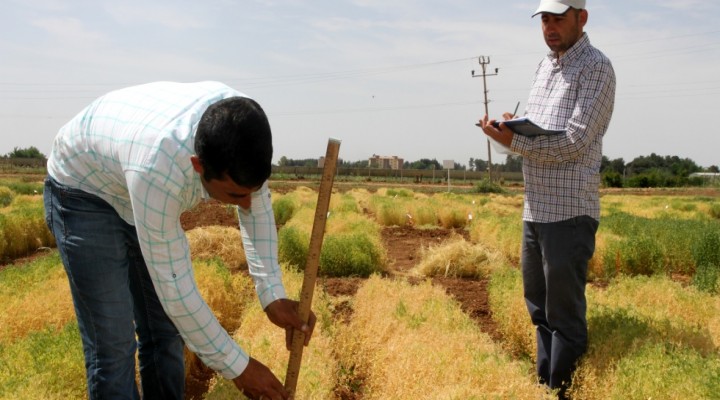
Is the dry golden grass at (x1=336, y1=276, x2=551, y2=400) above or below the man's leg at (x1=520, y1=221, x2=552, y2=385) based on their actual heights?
below

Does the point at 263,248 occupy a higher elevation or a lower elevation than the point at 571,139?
lower

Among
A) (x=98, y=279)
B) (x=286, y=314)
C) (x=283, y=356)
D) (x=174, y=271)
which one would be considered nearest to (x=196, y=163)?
(x=174, y=271)

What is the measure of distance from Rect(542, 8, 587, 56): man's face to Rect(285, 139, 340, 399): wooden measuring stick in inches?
57.6

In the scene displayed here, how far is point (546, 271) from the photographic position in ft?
11.5

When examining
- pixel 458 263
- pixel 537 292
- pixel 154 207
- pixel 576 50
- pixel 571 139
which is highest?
pixel 576 50

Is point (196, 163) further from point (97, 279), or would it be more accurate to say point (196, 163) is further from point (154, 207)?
point (97, 279)

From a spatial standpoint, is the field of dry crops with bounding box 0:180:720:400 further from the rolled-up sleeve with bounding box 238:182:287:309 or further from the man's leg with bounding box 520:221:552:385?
the rolled-up sleeve with bounding box 238:182:287:309

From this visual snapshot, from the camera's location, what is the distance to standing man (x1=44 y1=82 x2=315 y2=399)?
205cm

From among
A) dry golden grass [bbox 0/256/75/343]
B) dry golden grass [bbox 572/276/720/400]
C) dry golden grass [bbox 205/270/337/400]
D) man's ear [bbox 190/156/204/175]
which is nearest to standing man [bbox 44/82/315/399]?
man's ear [bbox 190/156/204/175]

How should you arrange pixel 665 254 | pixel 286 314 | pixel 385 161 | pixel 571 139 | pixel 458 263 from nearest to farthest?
pixel 286 314, pixel 571 139, pixel 458 263, pixel 665 254, pixel 385 161

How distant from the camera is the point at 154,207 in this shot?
2.15 m

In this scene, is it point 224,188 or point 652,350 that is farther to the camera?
point 652,350

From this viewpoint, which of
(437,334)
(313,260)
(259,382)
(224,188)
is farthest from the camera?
(437,334)

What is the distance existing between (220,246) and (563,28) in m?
6.69
